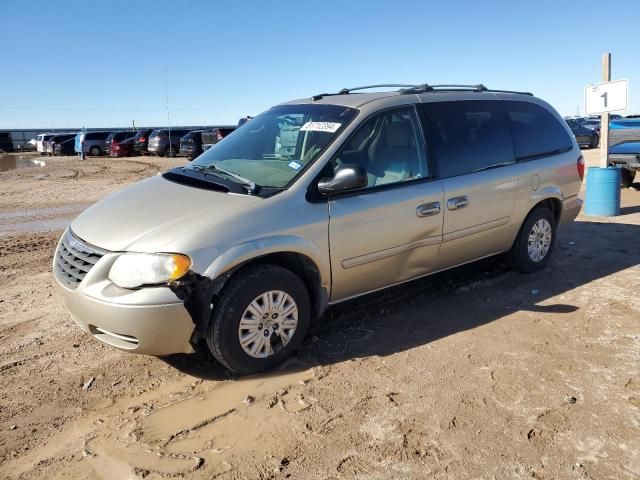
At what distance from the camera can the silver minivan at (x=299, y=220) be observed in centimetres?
331

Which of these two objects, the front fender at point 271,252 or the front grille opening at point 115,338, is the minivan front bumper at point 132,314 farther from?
the front fender at point 271,252

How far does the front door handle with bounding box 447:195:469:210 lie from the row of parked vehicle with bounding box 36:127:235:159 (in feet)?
74.8

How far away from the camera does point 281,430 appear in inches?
120

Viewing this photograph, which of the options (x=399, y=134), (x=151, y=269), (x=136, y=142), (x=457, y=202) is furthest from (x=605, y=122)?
(x=136, y=142)

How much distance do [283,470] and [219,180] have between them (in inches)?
83.3

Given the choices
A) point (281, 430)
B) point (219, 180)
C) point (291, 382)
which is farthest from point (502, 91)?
point (281, 430)

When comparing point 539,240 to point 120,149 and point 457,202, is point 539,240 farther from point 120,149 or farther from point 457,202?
point 120,149

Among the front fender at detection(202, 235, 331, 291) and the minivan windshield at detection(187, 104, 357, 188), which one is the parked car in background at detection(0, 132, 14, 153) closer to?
the minivan windshield at detection(187, 104, 357, 188)

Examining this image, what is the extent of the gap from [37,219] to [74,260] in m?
7.35

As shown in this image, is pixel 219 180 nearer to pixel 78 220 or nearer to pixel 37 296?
pixel 78 220

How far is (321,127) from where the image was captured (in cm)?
421

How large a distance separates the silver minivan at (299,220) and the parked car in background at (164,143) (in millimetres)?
25959

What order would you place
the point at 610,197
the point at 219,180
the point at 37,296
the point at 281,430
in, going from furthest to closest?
1. the point at 610,197
2. the point at 37,296
3. the point at 219,180
4. the point at 281,430

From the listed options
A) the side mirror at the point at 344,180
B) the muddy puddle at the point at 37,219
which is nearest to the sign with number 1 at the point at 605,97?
the side mirror at the point at 344,180
